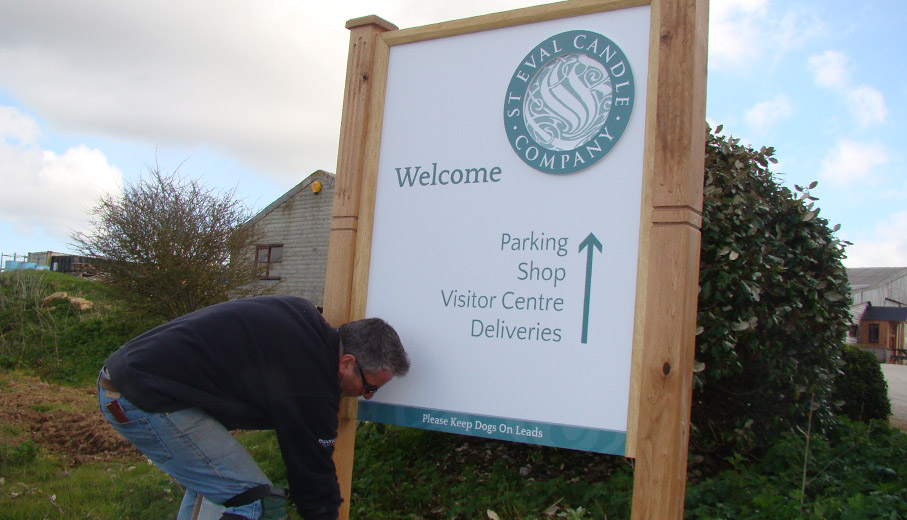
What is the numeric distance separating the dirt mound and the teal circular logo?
5105 mm

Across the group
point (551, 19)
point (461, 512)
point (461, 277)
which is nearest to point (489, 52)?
point (551, 19)

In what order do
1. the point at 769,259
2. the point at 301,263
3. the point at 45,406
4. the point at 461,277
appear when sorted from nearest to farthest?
the point at 461,277 → the point at 769,259 → the point at 45,406 → the point at 301,263

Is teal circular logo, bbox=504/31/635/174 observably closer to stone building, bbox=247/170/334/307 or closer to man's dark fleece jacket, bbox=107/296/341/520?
man's dark fleece jacket, bbox=107/296/341/520

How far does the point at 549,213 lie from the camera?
9.71 ft

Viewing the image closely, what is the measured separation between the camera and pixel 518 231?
3.03 metres

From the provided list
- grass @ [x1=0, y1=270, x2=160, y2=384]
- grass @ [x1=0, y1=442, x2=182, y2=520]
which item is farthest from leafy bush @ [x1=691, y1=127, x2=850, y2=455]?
grass @ [x1=0, y1=270, x2=160, y2=384]

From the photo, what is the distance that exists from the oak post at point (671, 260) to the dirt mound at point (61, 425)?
5.27 meters

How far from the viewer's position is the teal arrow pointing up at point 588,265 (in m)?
2.80

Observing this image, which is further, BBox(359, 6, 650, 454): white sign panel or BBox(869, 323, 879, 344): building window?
BBox(869, 323, 879, 344): building window

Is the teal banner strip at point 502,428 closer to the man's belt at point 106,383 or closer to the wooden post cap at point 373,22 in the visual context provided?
the man's belt at point 106,383

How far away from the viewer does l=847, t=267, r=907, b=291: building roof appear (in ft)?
162

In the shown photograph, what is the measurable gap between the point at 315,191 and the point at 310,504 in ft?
65.8

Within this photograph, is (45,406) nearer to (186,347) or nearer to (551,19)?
(186,347)

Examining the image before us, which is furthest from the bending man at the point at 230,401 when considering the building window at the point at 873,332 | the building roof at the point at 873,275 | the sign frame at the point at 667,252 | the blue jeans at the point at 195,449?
the building roof at the point at 873,275
